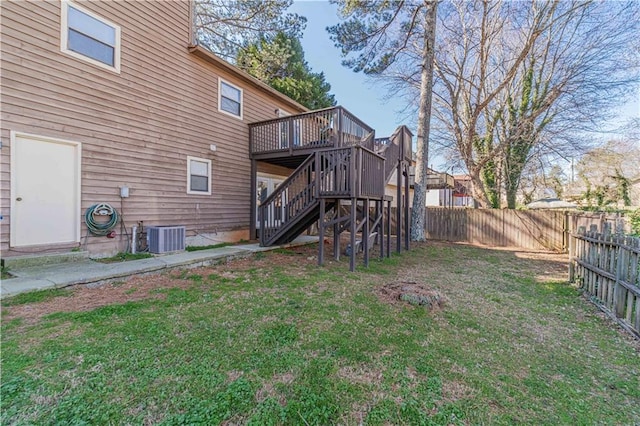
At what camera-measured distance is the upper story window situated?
17.5 ft

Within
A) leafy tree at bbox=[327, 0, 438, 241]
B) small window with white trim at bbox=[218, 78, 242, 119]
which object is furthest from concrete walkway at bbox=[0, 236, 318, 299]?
leafy tree at bbox=[327, 0, 438, 241]

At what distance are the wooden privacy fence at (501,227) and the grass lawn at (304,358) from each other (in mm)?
6871

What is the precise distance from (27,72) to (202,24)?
11.2 meters

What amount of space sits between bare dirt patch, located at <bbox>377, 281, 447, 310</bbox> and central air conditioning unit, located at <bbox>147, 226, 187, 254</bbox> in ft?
16.3

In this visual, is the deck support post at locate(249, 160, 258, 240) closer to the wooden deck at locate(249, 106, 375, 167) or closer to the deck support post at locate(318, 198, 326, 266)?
the wooden deck at locate(249, 106, 375, 167)

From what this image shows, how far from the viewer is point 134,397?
6.55 feet

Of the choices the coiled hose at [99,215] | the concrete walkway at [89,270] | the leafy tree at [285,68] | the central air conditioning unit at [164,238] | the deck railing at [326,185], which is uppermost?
the leafy tree at [285,68]

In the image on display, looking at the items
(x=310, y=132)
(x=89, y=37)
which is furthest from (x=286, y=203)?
(x=89, y=37)

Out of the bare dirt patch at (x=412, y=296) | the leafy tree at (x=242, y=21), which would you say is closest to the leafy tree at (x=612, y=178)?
the bare dirt patch at (x=412, y=296)

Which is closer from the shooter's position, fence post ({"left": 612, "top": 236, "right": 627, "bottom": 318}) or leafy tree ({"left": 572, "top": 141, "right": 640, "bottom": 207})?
fence post ({"left": 612, "top": 236, "right": 627, "bottom": 318})

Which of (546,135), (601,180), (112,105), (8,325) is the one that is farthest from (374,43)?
(601,180)

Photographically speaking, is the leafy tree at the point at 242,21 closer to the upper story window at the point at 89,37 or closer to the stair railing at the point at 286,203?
the upper story window at the point at 89,37

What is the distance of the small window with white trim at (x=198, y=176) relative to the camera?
7.75 metres

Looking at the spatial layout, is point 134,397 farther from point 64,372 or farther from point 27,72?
point 27,72
